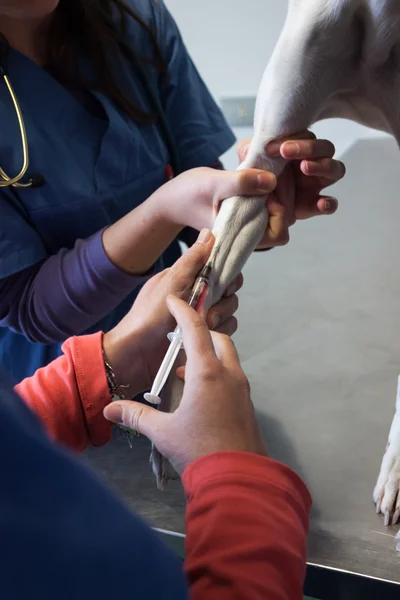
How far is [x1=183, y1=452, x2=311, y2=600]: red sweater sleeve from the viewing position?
12.5 inches

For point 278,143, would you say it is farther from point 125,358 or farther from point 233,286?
point 125,358

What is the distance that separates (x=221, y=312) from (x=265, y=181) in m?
0.14

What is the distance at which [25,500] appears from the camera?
0.21m

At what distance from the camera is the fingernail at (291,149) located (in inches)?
23.5

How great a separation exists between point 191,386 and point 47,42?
0.52 meters

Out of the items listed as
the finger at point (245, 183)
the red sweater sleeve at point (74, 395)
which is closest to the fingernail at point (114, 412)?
the red sweater sleeve at point (74, 395)

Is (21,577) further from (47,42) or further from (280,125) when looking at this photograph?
(47,42)

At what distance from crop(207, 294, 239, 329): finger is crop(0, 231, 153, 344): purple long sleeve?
5.9 inches

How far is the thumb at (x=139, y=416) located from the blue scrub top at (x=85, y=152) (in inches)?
8.4

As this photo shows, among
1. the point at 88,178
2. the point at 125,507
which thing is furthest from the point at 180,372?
the point at 88,178

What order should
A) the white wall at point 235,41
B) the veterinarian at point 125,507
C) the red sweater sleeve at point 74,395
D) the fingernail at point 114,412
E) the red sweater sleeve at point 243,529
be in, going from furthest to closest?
the white wall at point 235,41 → the red sweater sleeve at point 74,395 → the fingernail at point 114,412 → the red sweater sleeve at point 243,529 → the veterinarian at point 125,507

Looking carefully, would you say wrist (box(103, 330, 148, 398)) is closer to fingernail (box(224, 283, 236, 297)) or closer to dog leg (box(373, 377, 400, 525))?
fingernail (box(224, 283, 236, 297))

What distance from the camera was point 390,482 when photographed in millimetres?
578

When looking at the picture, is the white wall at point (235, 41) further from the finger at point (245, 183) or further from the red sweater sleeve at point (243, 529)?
the red sweater sleeve at point (243, 529)
